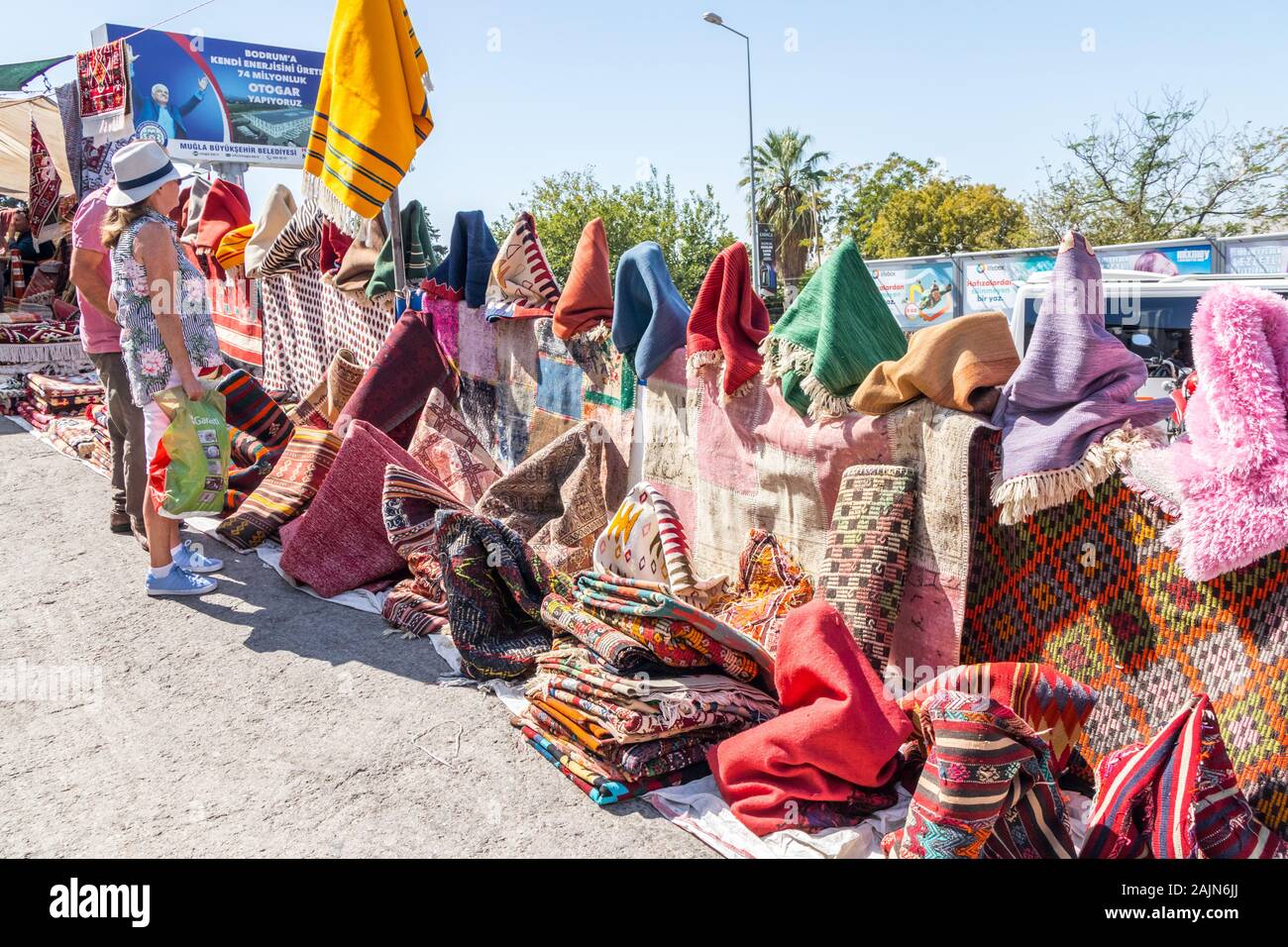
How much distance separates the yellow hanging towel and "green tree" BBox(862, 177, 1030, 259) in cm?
3041

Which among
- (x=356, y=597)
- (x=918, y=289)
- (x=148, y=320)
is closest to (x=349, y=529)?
(x=356, y=597)

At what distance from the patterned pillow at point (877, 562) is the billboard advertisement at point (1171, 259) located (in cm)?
1332

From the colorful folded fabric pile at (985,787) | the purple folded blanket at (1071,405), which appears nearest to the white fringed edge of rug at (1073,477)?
the purple folded blanket at (1071,405)

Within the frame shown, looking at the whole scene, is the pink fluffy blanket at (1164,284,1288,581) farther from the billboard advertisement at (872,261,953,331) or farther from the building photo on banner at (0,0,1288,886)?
the billboard advertisement at (872,261,953,331)

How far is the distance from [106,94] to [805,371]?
42.0ft

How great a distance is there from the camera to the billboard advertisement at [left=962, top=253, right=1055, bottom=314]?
697 inches

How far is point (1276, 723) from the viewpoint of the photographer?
2342 mm

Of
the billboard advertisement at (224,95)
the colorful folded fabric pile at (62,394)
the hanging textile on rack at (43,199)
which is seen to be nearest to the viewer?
the colorful folded fabric pile at (62,394)

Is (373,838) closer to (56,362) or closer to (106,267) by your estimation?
(106,267)

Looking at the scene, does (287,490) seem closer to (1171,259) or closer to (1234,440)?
(1234,440)

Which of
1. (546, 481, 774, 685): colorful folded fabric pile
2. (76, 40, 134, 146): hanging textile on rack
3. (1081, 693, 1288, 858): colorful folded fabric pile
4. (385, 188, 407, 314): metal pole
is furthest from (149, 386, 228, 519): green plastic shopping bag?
(76, 40, 134, 146): hanging textile on rack

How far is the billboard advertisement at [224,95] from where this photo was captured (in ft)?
105

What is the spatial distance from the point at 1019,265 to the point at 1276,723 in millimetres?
17041

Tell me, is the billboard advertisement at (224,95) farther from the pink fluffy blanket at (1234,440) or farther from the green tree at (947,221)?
the pink fluffy blanket at (1234,440)
